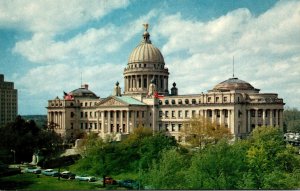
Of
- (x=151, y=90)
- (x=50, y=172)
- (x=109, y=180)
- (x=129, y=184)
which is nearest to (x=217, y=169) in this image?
(x=129, y=184)

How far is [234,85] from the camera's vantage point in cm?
7931

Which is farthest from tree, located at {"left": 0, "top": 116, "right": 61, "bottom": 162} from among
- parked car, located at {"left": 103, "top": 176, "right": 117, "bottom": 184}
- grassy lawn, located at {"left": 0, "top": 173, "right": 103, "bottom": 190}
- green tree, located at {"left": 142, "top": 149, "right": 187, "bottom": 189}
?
green tree, located at {"left": 142, "top": 149, "right": 187, "bottom": 189}

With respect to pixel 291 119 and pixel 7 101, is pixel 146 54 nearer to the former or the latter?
pixel 7 101

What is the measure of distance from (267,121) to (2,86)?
43272 millimetres

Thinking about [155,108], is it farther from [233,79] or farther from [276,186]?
[276,186]

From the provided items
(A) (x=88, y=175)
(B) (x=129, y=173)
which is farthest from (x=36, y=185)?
(B) (x=129, y=173)

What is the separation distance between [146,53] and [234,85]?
26488 millimetres

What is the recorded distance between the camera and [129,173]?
5088cm

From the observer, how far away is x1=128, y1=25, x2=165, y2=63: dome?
99562 millimetres

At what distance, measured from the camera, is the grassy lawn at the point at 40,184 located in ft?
145

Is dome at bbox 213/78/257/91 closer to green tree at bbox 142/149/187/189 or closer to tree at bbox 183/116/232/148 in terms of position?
tree at bbox 183/116/232/148

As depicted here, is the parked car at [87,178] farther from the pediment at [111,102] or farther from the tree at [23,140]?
the pediment at [111,102]

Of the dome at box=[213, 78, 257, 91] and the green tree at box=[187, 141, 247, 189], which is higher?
the dome at box=[213, 78, 257, 91]

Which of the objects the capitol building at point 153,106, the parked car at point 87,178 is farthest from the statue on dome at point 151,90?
the parked car at point 87,178
